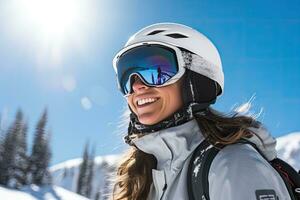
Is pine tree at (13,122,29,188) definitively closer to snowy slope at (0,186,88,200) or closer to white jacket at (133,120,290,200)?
snowy slope at (0,186,88,200)

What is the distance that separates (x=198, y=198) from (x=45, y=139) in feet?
196

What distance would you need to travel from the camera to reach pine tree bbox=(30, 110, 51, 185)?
58312mm

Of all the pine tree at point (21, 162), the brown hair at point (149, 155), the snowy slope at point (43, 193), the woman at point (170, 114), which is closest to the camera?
the brown hair at point (149, 155)

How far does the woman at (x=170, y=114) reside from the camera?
9.25ft

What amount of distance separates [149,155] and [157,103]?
1.55 ft

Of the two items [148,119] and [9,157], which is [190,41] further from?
[9,157]

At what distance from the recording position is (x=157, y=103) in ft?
11.5

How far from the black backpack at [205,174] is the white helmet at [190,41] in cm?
115

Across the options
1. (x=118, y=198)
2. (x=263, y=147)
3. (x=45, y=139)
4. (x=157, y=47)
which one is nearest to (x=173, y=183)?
(x=263, y=147)

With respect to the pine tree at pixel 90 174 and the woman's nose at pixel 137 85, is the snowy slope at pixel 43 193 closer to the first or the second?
the pine tree at pixel 90 174

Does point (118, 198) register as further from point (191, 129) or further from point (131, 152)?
point (191, 129)

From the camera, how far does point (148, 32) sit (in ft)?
12.7

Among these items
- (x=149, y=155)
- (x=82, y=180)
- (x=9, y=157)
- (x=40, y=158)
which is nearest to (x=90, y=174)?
(x=82, y=180)

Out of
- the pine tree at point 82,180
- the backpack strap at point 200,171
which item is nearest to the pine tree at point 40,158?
the pine tree at point 82,180
